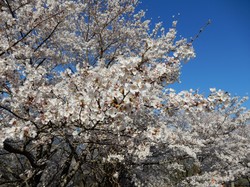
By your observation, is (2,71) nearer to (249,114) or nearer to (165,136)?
(165,136)

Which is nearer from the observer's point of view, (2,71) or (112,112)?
(112,112)

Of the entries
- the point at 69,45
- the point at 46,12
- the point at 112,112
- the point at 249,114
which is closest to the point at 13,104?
the point at 112,112

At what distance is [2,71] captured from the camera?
397 centimetres

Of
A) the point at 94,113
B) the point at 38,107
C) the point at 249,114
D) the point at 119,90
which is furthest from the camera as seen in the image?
the point at 249,114

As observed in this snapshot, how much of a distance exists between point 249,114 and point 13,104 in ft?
48.3

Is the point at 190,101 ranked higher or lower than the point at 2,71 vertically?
higher

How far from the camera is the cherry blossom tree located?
3.16m

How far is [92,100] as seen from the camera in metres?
3.02

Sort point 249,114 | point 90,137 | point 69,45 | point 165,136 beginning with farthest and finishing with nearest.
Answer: point 249,114 < point 69,45 < point 165,136 < point 90,137

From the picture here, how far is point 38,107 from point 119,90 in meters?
1.67

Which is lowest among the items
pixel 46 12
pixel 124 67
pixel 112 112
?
pixel 112 112

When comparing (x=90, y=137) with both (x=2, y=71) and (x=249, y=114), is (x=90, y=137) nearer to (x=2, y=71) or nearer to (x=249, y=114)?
(x=2, y=71)

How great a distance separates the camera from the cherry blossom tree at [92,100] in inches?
125

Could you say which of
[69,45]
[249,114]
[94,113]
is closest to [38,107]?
[94,113]
